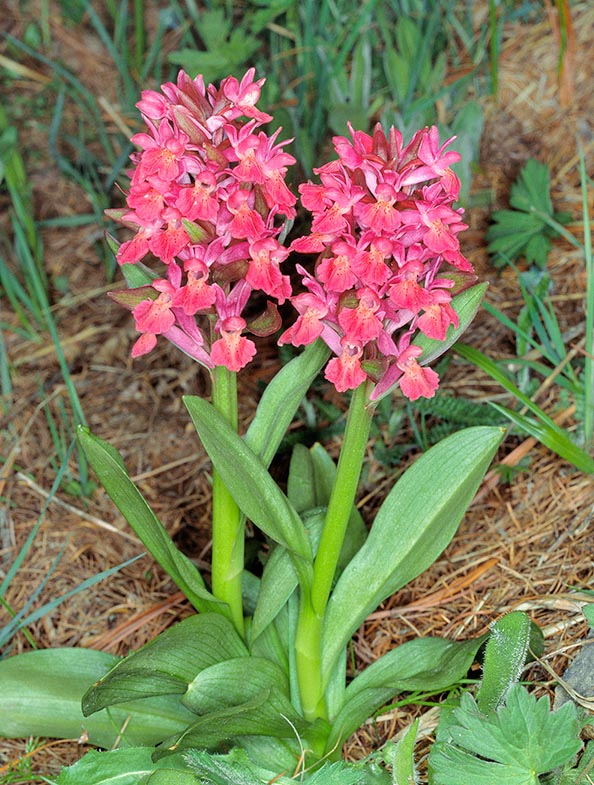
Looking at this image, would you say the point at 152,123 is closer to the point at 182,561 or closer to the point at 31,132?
the point at 182,561

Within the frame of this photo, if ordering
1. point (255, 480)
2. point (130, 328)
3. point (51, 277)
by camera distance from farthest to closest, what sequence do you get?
point (51, 277)
point (130, 328)
point (255, 480)

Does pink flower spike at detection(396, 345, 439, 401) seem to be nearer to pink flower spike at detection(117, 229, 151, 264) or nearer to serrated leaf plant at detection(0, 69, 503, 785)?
serrated leaf plant at detection(0, 69, 503, 785)

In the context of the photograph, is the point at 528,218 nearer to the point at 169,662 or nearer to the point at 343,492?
the point at 343,492

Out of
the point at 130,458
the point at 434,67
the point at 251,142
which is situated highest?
the point at 251,142

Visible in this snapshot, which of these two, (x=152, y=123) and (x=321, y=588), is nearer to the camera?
(x=152, y=123)

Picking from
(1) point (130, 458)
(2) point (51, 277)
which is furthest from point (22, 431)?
(2) point (51, 277)

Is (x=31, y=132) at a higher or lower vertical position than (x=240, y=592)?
higher
